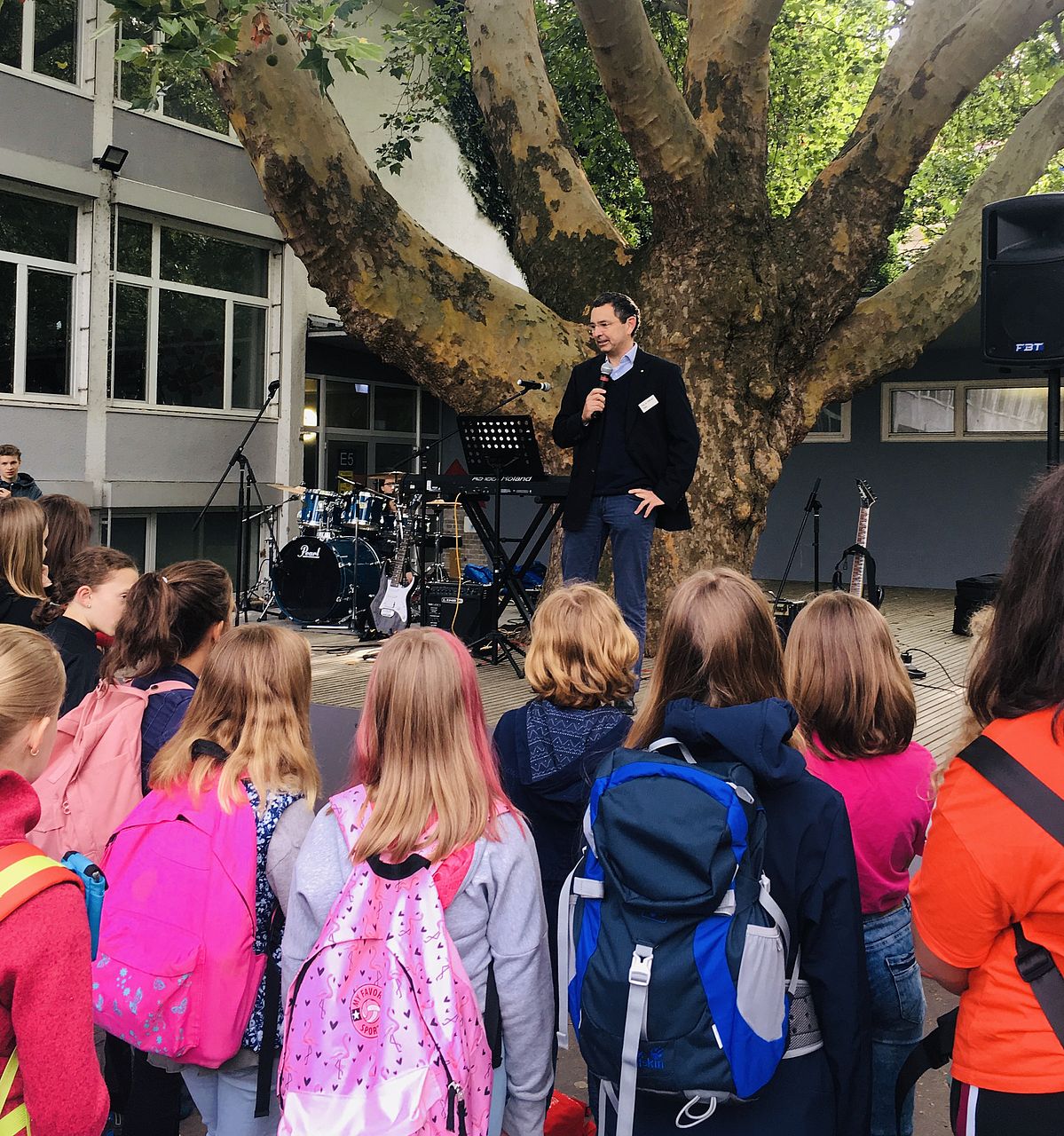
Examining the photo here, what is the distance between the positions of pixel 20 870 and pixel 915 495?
623 inches

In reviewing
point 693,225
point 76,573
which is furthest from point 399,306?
point 76,573

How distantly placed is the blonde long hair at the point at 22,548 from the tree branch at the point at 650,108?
5.09m

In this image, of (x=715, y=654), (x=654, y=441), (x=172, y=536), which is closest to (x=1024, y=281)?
(x=654, y=441)

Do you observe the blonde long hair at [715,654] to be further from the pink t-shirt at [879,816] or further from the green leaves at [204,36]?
the green leaves at [204,36]

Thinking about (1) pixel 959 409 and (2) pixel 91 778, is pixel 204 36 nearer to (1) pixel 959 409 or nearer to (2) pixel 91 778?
(2) pixel 91 778

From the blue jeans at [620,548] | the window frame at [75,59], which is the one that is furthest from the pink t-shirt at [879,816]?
the window frame at [75,59]

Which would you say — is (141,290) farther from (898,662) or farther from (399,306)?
(898,662)

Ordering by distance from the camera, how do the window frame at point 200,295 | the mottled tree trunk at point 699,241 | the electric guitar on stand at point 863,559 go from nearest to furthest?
the mottled tree trunk at point 699,241, the electric guitar on stand at point 863,559, the window frame at point 200,295

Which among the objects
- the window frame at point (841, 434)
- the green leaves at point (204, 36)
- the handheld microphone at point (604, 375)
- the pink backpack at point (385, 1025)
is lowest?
the pink backpack at point (385, 1025)

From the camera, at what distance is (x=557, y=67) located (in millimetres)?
13844

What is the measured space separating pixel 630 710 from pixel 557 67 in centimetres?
1282

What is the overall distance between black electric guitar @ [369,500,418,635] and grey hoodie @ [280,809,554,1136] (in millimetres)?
7352

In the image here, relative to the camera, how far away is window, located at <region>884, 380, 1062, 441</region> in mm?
15422

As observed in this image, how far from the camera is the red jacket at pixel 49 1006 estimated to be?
58.9 inches
